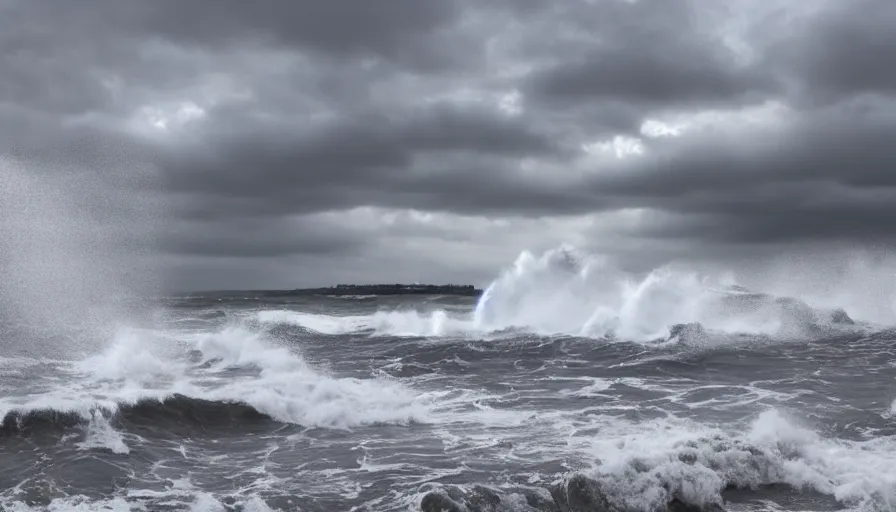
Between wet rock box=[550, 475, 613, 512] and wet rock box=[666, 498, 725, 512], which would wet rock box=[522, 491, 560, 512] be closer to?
wet rock box=[550, 475, 613, 512]

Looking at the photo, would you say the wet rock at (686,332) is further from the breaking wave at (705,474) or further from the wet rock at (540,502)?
the wet rock at (540,502)

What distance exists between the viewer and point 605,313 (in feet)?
109

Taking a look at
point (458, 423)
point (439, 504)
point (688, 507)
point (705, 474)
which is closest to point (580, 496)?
point (688, 507)

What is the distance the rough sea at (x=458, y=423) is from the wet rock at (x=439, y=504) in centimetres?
2

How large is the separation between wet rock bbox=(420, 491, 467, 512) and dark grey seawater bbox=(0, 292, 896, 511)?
2.0 inches

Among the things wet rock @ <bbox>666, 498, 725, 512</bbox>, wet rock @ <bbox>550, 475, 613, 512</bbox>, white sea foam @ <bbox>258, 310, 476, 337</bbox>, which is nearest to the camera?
wet rock @ <bbox>550, 475, 613, 512</bbox>

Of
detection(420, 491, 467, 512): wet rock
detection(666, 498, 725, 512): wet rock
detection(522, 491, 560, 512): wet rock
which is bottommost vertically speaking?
detection(666, 498, 725, 512): wet rock

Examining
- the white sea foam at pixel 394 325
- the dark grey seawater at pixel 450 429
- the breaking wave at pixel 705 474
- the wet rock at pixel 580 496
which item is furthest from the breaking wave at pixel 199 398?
the white sea foam at pixel 394 325

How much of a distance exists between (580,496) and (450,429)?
5.35 metres

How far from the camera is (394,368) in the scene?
2430cm

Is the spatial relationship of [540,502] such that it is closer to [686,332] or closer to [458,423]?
[458,423]

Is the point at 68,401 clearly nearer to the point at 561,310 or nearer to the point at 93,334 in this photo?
the point at 93,334

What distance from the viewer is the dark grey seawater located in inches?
424

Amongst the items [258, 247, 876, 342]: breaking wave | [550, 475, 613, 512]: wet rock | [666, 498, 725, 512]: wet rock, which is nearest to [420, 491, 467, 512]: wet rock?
[550, 475, 613, 512]: wet rock
